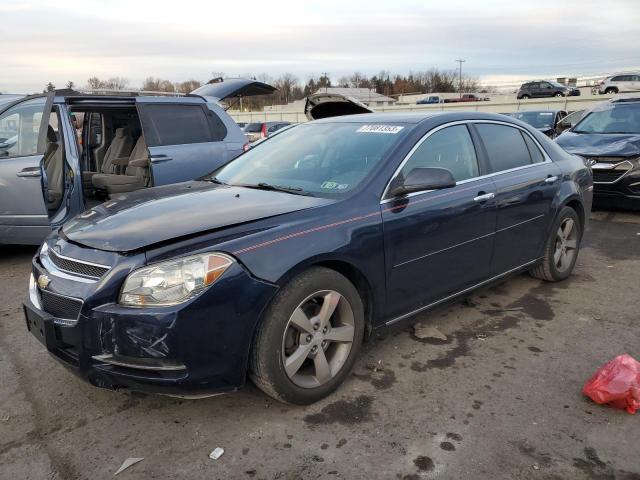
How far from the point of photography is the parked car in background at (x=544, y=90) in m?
42.9

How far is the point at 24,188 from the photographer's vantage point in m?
5.57

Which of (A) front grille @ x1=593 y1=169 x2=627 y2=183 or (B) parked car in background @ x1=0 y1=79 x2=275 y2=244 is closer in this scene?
(B) parked car in background @ x1=0 y1=79 x2=275 y2=244

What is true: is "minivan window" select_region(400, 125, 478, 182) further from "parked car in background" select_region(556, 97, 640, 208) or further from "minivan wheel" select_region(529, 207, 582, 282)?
"parked car in background" select_region(556, 97, 640, 208)

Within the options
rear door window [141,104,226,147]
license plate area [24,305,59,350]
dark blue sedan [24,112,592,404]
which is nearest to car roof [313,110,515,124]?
dark blue sedan [24,112,592,404]

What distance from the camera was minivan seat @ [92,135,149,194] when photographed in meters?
6.75

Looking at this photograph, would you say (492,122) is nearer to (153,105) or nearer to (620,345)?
(620,345)

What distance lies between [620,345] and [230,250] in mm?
2851

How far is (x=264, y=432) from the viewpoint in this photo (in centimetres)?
279

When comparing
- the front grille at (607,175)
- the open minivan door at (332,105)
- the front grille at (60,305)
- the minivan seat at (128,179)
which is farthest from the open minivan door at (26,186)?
the front grille at (607,175)

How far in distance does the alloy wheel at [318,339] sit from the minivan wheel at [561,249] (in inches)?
100

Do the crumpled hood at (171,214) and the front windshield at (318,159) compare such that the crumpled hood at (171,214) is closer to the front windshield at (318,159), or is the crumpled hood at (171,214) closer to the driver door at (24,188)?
the front windshield at (318,159)

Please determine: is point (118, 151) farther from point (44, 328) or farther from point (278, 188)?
point (44, 328)

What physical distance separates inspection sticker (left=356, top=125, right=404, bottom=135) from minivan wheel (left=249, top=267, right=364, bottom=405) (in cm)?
121

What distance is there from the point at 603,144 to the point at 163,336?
7.93 meters
